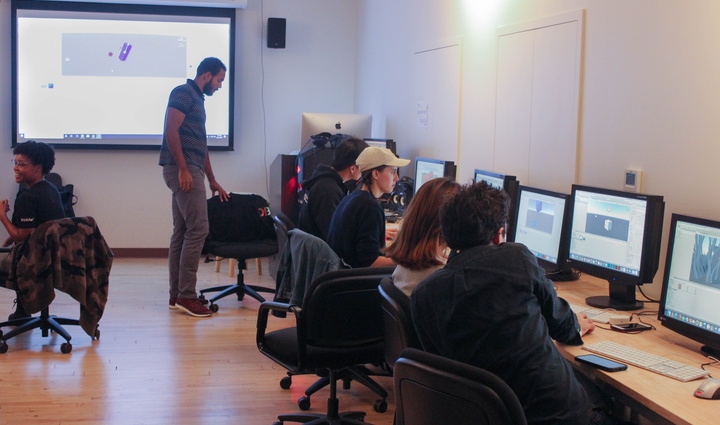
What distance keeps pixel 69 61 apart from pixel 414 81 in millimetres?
3408

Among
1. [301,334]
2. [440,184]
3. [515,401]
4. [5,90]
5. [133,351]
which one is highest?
[5,90]

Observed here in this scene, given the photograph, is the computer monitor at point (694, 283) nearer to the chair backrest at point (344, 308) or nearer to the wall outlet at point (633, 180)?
the wall outlet at point (633, 180)

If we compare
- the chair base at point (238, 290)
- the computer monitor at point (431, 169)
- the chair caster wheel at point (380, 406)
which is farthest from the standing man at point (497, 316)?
the chair base at point (238, 290)

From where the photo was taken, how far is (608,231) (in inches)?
117

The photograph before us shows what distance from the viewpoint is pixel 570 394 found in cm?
204

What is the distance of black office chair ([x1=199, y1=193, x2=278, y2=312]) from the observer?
18.1 ft

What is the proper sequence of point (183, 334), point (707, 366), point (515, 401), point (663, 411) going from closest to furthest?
point (515, 401) < point (663, 411) < point (707, 366) < point (183, 334)

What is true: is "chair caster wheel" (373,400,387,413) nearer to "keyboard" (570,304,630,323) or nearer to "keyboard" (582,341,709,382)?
"keyboard" (570,304,630,323)

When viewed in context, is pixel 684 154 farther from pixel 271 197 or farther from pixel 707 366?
pixel 271 197

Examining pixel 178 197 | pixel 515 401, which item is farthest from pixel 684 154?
pixel 178 197

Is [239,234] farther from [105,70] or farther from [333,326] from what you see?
[333,326]

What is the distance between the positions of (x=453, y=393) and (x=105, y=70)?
6.23m

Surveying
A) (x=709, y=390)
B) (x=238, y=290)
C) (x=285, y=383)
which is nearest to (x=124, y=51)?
(x=238, y=290)

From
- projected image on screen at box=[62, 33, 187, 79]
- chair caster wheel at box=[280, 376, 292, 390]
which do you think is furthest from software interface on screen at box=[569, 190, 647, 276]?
projected image on screen at box=[62, 33, 187, 79]
